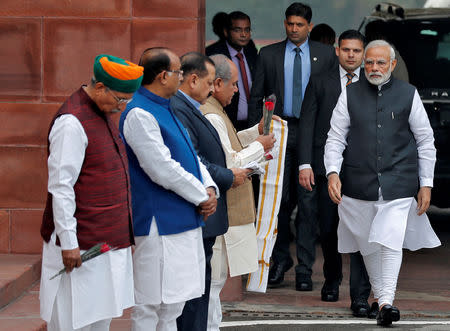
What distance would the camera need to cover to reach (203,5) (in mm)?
8492

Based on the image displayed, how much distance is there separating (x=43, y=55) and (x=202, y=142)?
274cm

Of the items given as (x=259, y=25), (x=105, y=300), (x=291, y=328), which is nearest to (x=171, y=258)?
(x=105, y=300)

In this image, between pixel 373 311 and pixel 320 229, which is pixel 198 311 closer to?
pixel 373 311

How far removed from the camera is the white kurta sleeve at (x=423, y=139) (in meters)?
7.45

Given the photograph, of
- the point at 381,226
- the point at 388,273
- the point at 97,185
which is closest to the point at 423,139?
the point at 381,226

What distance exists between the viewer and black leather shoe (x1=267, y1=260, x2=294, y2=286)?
891 cm

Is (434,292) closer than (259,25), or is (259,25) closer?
(434,292)

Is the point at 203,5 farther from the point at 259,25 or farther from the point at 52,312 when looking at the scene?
the point at 259,25

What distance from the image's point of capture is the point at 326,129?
8430 millimetres

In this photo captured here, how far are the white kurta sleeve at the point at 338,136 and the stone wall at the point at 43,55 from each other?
4.24 feet

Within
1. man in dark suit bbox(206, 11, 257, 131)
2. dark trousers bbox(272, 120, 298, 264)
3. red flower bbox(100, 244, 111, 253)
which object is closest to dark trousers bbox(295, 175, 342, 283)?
dark trousers bbox(272, 120, 298, 264)

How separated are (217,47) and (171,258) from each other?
4.93 meters

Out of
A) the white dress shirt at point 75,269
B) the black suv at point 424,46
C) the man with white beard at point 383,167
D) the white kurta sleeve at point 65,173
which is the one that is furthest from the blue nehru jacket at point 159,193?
the black suv at point 424,46

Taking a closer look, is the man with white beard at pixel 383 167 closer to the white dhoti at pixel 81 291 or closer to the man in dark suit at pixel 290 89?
the man in dark suit at pixel 290 89
